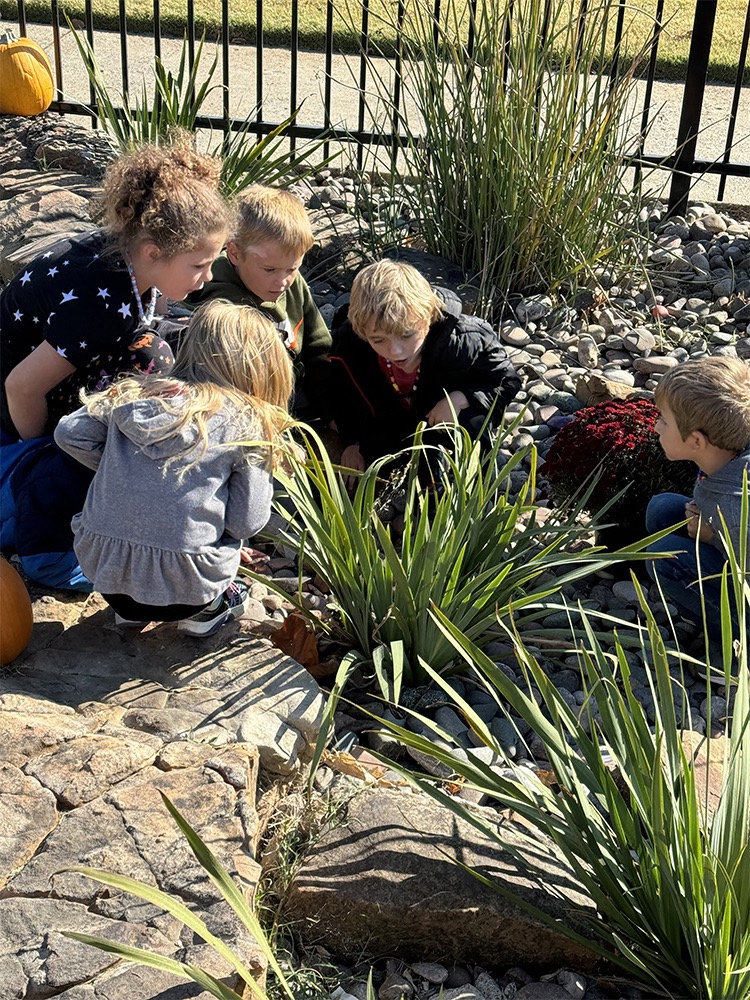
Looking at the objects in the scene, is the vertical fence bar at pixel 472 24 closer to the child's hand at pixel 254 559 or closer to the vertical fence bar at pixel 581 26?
the vertical fence bar at pixel 581 26

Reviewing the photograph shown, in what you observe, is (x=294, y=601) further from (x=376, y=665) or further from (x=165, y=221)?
(x=165, y=221)

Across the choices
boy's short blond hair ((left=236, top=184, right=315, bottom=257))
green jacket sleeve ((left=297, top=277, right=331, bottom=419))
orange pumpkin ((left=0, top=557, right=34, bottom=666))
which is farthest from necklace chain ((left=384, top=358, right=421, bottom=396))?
orange pumpkin ((left=0, top=557, right=34, bottom=666))

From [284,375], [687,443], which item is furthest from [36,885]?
[687,443]

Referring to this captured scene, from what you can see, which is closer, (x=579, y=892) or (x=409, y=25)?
(x=579, y=892)

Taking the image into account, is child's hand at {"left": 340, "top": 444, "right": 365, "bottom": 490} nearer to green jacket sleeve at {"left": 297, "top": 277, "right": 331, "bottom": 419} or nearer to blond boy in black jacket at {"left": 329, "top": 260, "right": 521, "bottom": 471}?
blond boy in black jacket at {"left": 329, "top": 260, "right": 521, "bottom": 471}

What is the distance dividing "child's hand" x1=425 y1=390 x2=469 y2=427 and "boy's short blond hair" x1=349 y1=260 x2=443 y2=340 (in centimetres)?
37

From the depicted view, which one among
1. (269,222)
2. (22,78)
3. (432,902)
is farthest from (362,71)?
(432,902)

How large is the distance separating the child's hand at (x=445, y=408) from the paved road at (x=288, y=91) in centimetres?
370

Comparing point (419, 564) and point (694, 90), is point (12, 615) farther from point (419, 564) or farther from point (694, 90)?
point (694, 90)

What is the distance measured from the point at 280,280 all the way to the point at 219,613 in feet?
3.87

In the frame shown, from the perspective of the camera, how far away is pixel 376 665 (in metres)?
2.59

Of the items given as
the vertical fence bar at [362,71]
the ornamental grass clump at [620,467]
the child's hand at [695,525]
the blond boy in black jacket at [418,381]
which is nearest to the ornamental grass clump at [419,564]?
the child's hand at [695,525]

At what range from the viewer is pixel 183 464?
256cm

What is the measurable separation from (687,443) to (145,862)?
1.87 metres
